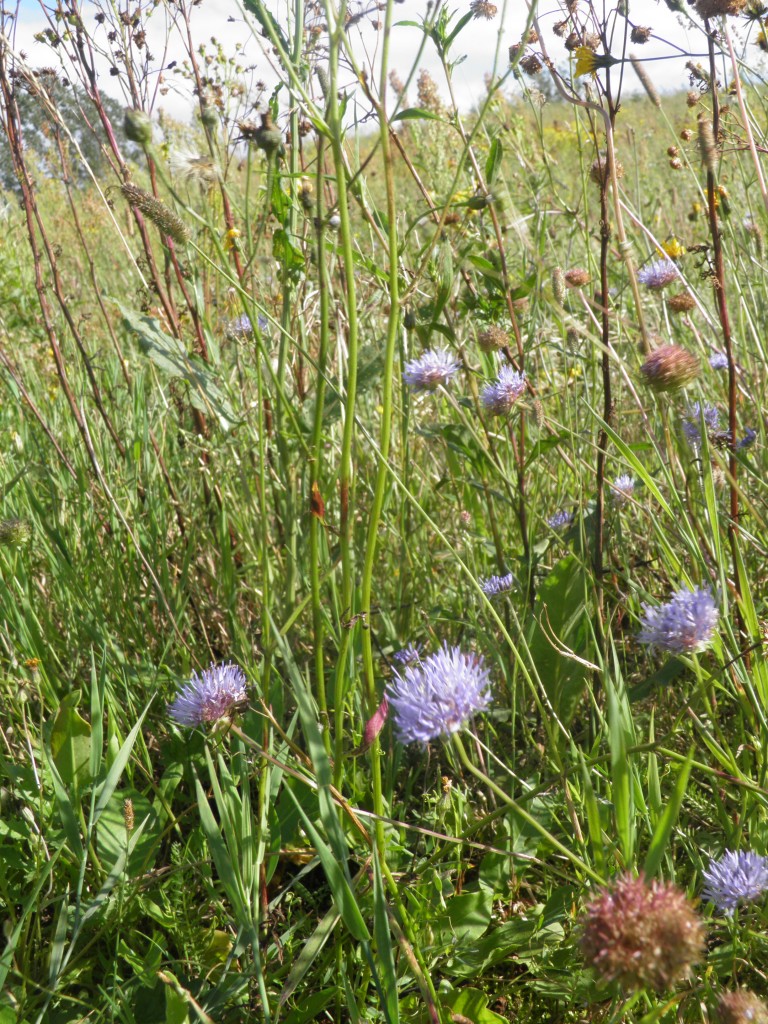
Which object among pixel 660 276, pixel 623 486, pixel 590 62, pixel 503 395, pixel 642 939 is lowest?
pixel 642 939

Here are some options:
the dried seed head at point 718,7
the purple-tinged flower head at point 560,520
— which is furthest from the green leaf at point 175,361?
the dried seed head at point 718,7

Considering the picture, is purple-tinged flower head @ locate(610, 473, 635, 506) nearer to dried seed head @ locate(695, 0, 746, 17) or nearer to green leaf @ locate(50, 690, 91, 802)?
dried seed head @ locate(695, 0, 746, 17)

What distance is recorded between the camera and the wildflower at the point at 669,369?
814 mm

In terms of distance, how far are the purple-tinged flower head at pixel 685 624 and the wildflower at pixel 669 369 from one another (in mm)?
A: 207

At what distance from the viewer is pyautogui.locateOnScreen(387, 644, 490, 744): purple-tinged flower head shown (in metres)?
0.67

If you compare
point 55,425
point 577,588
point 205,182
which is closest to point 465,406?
point 577,588

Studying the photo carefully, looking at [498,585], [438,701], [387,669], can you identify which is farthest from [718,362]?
[438,701]

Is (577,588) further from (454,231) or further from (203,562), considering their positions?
(454,231)

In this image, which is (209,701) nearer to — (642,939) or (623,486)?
(642,939)

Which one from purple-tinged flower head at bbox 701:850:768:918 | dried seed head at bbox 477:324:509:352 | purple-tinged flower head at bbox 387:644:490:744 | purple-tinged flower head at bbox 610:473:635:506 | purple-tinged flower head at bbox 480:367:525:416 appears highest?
dried seed head at bbox 477:324:509:352

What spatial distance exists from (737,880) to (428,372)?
2.82 feet

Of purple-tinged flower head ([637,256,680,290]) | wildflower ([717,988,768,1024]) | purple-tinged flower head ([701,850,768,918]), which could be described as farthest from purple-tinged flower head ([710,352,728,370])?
wildflower ([717,988,768,1024])

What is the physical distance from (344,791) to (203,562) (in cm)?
68

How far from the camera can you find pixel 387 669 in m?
1.32
